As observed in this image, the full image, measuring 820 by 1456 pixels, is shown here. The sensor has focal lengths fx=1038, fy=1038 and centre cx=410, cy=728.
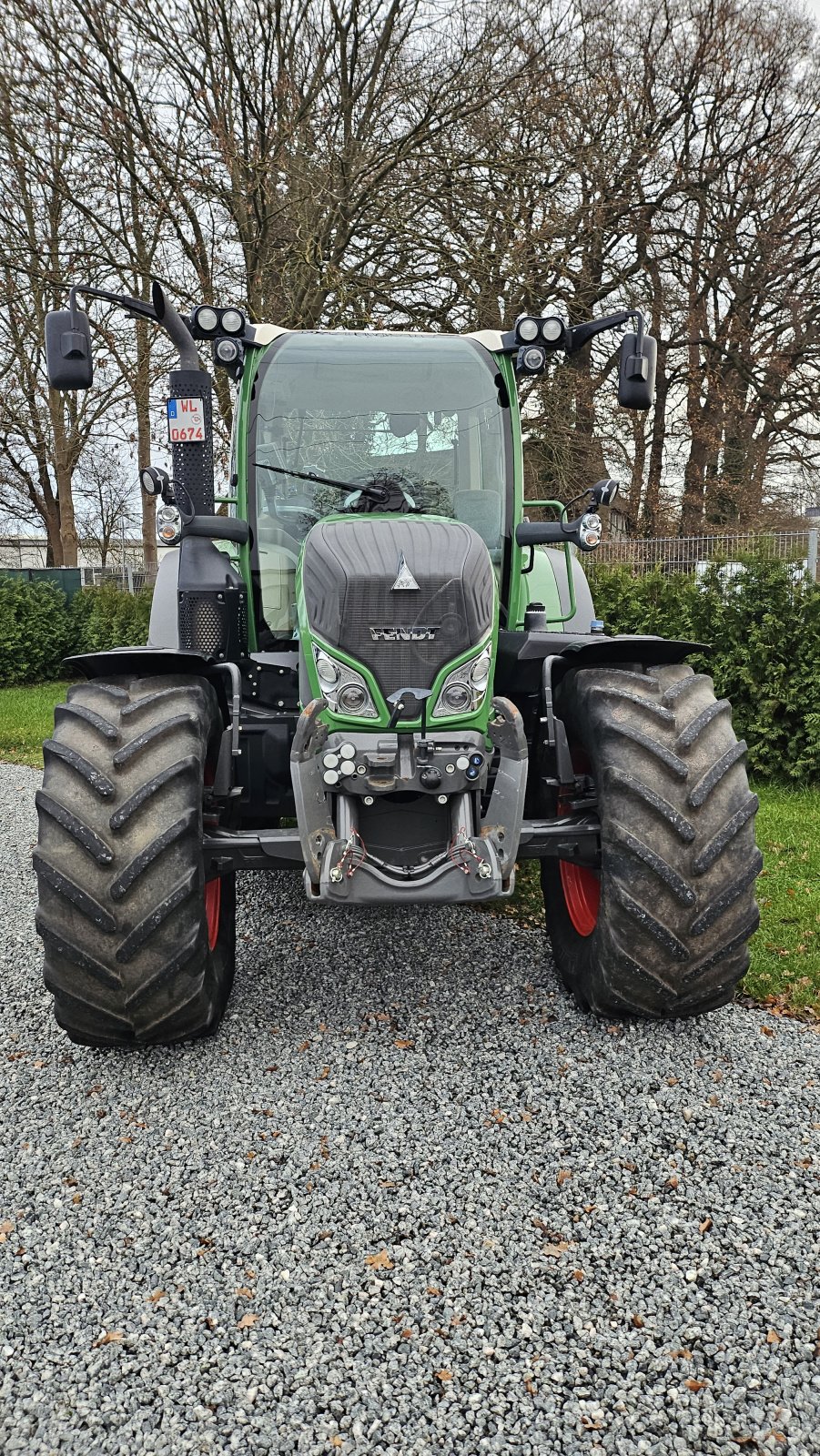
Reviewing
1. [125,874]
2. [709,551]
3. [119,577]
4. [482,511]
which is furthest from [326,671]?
[119,577]

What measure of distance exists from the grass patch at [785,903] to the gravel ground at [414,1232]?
14.5 inches

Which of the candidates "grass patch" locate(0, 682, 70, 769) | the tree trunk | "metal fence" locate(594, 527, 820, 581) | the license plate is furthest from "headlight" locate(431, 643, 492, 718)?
the tree trunk

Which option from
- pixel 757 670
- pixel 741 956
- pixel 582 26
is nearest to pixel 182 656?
pixel 741 956

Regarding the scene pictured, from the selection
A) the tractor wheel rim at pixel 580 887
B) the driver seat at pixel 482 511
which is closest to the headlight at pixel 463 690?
the tractor wheel rim at pixel 580 887

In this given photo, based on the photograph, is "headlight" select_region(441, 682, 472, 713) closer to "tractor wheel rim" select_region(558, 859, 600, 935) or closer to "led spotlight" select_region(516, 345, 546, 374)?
"tractor wheel rim" select_region(558, 859, 600, 935)

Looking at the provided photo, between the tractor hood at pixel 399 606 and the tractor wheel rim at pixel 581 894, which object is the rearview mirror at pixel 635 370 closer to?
the tractor hood at pixel 399 606

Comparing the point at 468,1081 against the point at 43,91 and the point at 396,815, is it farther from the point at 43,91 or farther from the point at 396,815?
the point at 43,91

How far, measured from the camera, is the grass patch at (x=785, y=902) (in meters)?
4.02

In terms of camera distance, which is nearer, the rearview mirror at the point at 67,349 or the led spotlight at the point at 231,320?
the rearview mirror at the point at 67,349

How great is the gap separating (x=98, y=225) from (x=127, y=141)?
1.25 m

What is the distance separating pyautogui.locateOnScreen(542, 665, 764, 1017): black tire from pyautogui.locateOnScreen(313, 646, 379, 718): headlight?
28.7 inches

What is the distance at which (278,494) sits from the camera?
4082 millimetres

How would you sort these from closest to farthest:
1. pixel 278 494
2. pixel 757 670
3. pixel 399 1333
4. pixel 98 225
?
pixel 399 1333, pixel 278 494, pixel 757 670, pixel 98 225

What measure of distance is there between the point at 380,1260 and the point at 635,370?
10.3 ft
